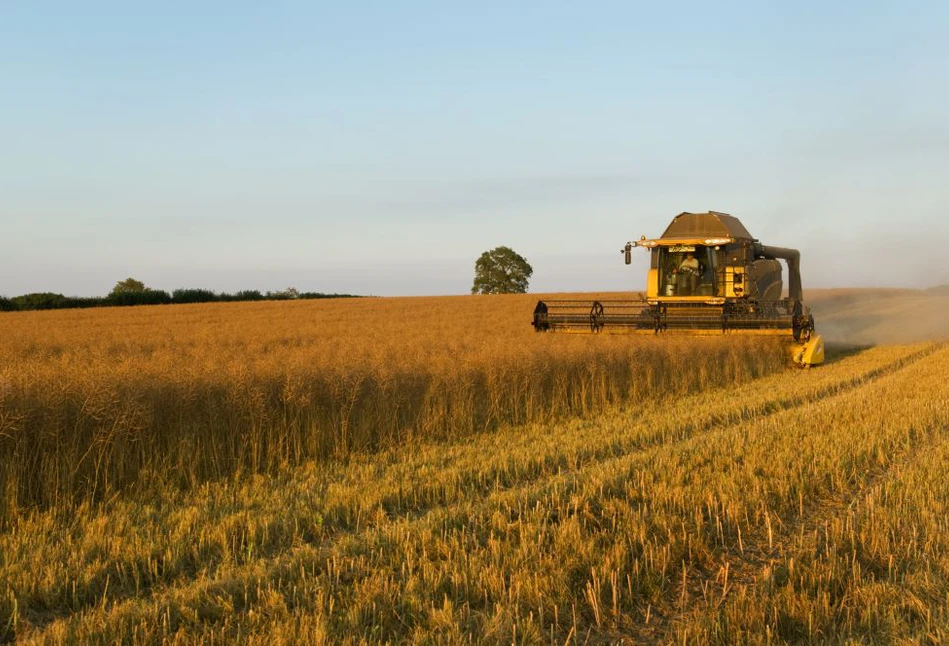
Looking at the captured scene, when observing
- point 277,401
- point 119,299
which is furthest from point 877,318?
point 119,299

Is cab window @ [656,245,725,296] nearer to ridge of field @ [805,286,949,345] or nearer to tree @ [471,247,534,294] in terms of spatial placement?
ridge of field @ [805,286,949,345]

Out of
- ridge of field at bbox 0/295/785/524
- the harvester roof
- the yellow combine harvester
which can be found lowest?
ridge of field at bbox 0/295/785/524

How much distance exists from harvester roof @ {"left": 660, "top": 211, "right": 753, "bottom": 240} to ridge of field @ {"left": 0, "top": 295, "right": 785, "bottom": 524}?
170 inches

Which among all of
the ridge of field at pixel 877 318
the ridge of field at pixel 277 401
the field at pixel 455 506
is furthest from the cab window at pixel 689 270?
the ridge of field at pixel 877 318

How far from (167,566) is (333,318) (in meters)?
23.8

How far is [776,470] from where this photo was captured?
601cm

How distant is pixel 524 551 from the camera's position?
14.1 feet

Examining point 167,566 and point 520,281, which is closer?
point 167,566

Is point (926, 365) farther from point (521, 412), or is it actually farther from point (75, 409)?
point (75, 409)

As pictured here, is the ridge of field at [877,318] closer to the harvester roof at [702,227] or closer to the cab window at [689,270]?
the harvester roof at [702,227]

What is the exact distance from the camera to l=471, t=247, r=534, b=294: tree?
6894 cm

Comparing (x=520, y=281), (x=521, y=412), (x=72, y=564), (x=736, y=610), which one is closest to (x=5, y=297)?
(x=520, y=281)

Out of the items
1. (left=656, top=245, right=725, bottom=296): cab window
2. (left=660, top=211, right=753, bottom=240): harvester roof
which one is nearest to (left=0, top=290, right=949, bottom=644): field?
(left=656, top=245, right=725, bottom=296): cab window

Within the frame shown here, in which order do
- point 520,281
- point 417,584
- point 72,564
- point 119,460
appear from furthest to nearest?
point 520,281 < point 119,460 < point 72,564 < point 417,584
